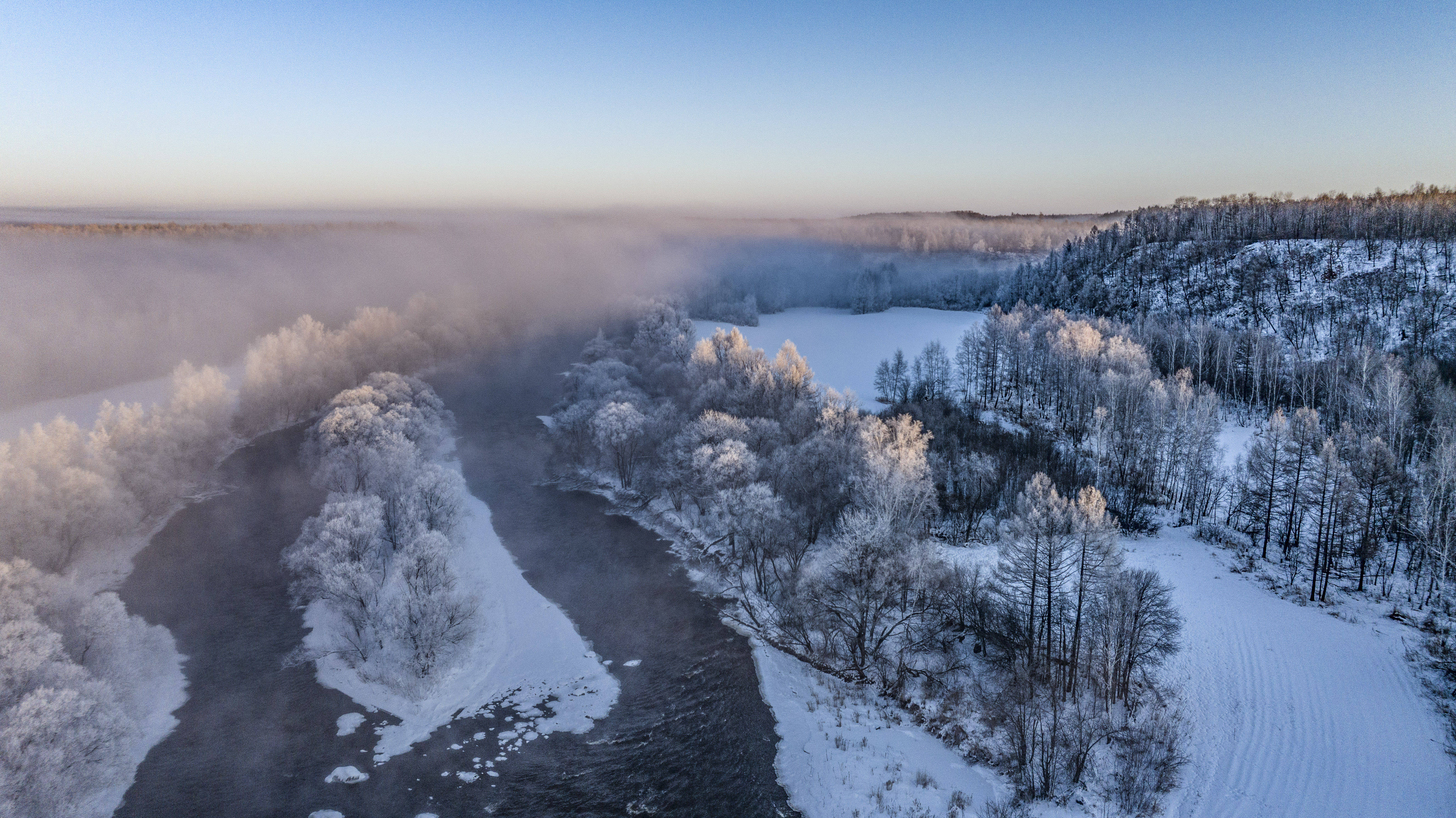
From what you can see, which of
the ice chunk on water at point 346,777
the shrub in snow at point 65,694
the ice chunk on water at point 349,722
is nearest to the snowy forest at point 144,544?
the shrub in snow at point 65,694

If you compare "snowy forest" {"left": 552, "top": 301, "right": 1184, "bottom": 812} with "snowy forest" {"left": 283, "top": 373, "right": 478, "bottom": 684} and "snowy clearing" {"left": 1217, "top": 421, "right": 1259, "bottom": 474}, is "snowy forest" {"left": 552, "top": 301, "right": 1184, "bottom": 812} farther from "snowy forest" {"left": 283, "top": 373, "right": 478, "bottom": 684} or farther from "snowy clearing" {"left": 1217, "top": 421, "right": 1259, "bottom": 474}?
"snowy forest" {"left": 283, "top": 373, "right": 478, "bottom": 684}

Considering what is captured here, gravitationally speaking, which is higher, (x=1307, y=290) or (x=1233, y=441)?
(x=1307, y=290)

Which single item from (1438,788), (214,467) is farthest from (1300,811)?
(214,467)

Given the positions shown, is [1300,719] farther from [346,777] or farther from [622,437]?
[622,437]

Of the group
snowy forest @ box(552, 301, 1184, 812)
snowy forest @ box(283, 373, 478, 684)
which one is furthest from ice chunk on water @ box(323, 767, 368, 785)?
snowy forest @ box(552, 301, 1184, 812)

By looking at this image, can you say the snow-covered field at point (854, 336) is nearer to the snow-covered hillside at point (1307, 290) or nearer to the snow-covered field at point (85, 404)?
the snow-covered hillside at point (1307, 290)

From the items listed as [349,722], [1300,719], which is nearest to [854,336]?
[1300,719]
